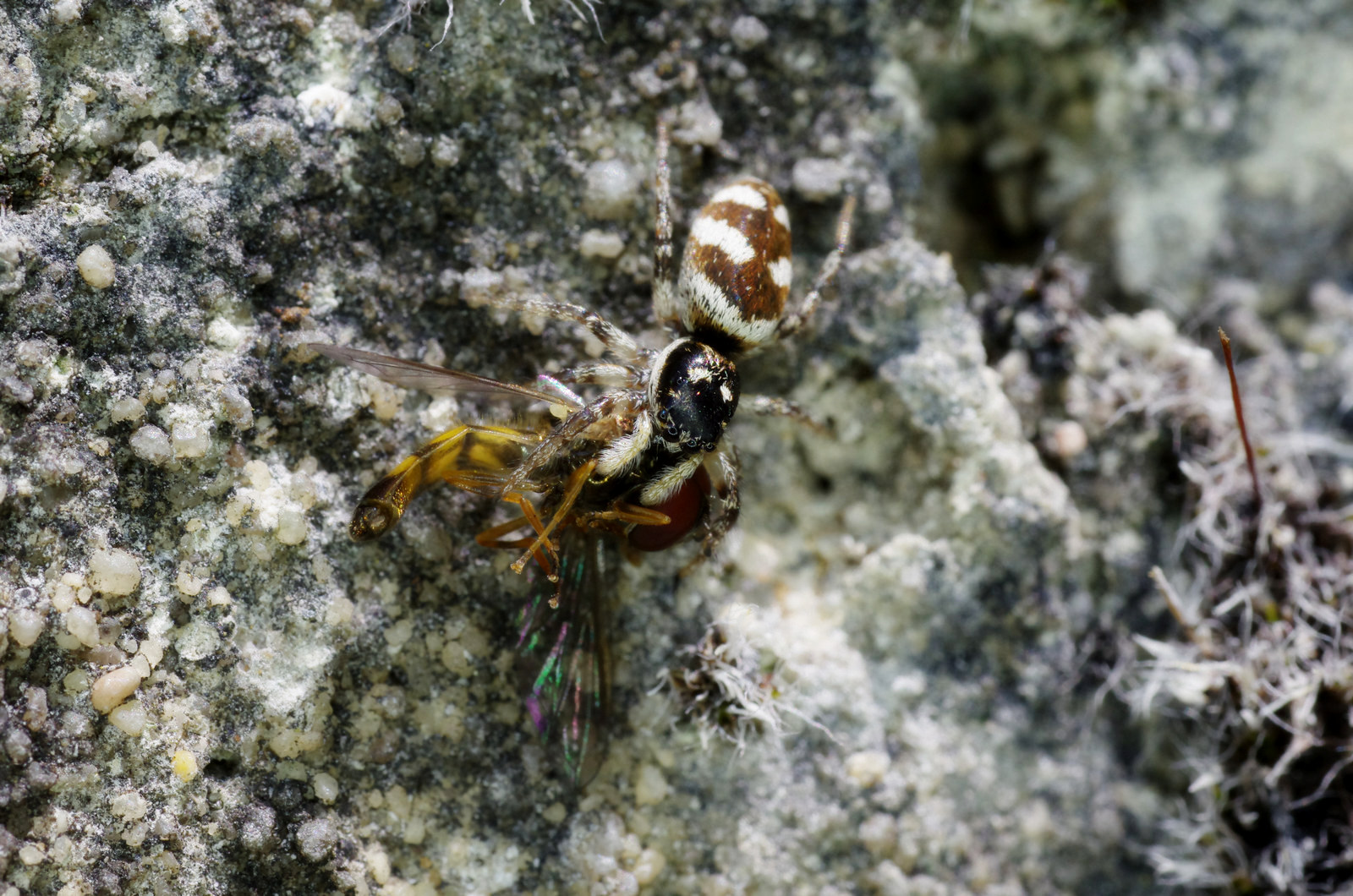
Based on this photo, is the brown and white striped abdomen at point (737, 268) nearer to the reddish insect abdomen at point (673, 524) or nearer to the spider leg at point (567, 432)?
the spider leg at point (567, 432)

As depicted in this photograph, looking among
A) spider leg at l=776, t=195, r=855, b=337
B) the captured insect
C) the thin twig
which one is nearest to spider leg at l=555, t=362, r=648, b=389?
the captured insect

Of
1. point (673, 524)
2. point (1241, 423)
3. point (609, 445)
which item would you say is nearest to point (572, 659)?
point (673, 524)

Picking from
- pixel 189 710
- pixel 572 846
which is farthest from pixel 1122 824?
pixel 189 710

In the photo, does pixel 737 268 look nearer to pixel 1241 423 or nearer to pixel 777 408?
pixel 777 408

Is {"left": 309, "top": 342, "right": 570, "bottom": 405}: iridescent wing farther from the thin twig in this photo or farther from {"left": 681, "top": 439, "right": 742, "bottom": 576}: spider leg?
the thin twig

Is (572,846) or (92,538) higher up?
(92,538)

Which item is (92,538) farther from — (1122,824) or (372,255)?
(1122,824)
